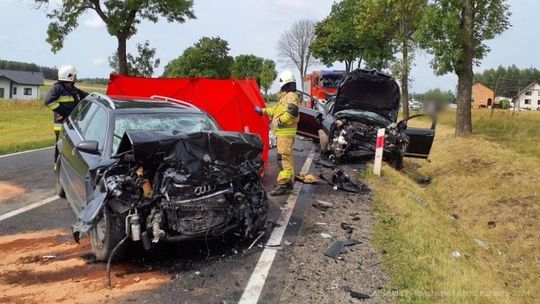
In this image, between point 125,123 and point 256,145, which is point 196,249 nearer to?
point 256,145

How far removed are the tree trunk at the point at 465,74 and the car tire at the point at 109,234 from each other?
15.1 meters

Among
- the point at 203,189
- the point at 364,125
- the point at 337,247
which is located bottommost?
the point at 337,247

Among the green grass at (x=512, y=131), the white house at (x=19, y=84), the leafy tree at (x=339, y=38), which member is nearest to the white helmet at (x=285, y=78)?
the green grass at (x=512, y=131)

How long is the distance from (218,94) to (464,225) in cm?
539

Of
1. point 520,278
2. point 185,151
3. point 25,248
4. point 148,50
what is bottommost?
point 520,278

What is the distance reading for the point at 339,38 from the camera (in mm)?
44344

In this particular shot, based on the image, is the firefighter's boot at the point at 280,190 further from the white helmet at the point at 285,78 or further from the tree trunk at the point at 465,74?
the tree trunk at the point at 465,74

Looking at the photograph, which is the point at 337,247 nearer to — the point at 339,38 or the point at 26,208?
the point at 26,208

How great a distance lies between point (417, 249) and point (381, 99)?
7.04 metres

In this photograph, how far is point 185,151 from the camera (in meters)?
4.80

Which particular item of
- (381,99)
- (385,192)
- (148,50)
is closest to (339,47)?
(148,50)

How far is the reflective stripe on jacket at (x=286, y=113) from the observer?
7.89 meters

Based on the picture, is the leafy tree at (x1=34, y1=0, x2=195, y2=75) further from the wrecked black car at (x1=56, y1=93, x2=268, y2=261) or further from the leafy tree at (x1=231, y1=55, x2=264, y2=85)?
the leafy tree at (x1=231, y1=55, x2=264, y2=85)

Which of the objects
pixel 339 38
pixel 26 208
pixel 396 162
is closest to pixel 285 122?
pixel 26 208
